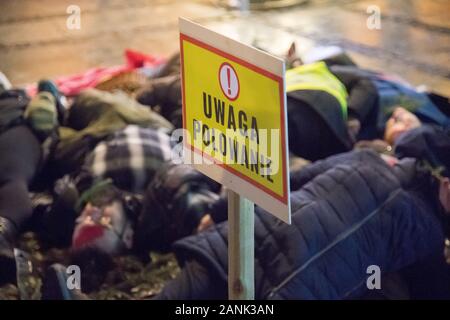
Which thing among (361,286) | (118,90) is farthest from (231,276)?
(118,90)

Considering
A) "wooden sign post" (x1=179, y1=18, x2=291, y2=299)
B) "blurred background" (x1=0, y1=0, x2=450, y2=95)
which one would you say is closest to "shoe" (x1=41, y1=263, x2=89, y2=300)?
"wooden sign post" (x1=179, y1=18, x2=291, y2=299)

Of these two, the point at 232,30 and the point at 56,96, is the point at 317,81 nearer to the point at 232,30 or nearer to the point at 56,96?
the point at 56,96

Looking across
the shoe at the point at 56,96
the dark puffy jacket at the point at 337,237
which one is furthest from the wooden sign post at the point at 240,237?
the shoe at the point at 56,96

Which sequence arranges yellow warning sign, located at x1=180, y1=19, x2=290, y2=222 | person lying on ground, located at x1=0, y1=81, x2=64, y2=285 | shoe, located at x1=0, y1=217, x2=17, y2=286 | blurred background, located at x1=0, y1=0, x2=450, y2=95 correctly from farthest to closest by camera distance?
blurred background, located at x1=0, y1=0, x2=450, y2=95, person lying on ground, located at x1=0, y1=81, x2=64, y2=285, shoe, located at x1=0, y1=217, x2=17, y2=286, yellow warning sign, located at x1=180, y1=19, x2=290, y2=222

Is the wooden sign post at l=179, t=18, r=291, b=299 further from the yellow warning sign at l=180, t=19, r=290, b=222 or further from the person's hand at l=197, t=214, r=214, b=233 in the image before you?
the person's hand at l=197, t=214, r=214, b=233

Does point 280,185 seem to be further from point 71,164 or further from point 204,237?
point 71,164

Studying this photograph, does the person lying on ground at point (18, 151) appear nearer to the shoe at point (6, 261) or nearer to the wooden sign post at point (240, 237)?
the shoe at point (6, 261)

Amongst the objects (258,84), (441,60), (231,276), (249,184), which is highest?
(258,84)

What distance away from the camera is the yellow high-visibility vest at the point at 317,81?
2.25m

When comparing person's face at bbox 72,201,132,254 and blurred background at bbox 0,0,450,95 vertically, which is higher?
person's face at bbox 72,201,132,254

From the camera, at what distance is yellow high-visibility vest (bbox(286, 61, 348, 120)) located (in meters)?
2.25

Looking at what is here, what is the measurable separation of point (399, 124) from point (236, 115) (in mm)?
1446

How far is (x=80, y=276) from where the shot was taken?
1.87 meters

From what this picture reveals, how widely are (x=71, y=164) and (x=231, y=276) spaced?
136 cm
